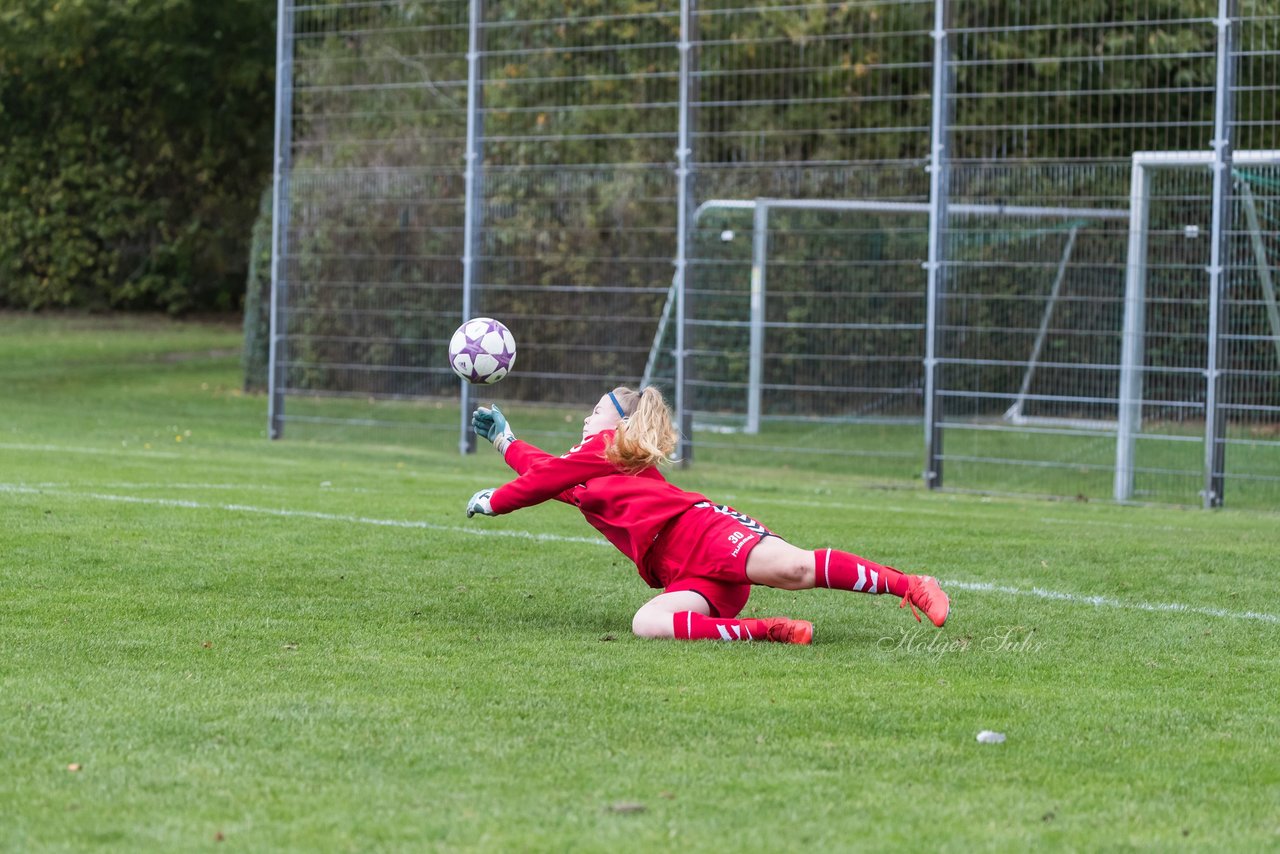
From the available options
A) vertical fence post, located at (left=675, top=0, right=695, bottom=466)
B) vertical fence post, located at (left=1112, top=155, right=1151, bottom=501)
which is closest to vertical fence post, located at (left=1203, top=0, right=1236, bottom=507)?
vertical fence post, located at (left=1112, top=155, right=1151, bottom=501)

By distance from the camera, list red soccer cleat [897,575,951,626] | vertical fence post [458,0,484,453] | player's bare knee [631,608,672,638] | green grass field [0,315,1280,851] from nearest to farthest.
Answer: green grass field [0,315,1280,851] → red soccer cleat [897,575,951,626] → player's bare knee [631,608,672,638] → vertical fence post [458,0,484,453]

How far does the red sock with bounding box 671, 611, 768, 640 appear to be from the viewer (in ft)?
19.6

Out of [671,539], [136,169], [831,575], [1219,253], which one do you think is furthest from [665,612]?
[136,169]

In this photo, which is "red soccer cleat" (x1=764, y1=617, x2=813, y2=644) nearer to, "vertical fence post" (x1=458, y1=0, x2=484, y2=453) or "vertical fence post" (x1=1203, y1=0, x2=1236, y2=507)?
"vertical fence post" (x1=1203, y1=0, x2=1236, y2=507)

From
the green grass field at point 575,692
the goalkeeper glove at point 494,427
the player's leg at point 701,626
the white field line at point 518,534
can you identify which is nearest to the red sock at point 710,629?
the player's leg at point 701,626

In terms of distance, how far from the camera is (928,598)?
5.98m

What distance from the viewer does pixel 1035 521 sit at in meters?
10.4

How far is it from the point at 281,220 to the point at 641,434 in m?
10.8

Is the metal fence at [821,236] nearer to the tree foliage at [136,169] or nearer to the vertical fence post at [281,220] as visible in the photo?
the vertical fence post at [281,220]

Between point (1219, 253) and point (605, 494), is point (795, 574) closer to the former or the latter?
point (605, 494)

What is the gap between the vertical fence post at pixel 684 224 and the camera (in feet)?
47.2

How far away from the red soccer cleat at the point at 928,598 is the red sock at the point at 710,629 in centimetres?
57

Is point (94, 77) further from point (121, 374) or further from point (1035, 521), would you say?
point (1035, 521)

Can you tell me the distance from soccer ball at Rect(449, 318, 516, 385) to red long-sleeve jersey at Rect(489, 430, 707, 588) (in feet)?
3.77
